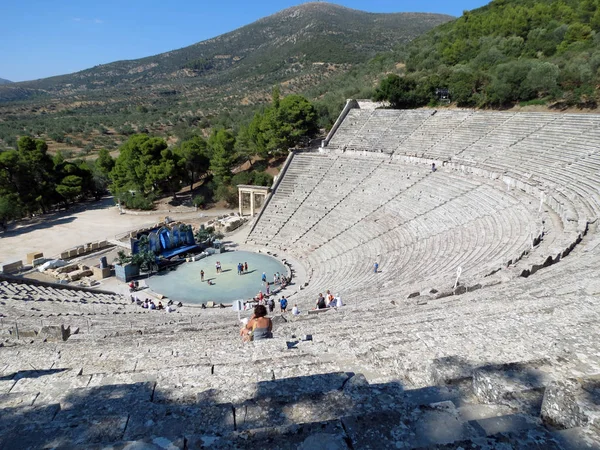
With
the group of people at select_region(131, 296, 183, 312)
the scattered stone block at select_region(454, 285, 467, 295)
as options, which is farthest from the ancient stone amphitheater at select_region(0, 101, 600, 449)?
the group of people at select_region(131, 296, 183, 312)

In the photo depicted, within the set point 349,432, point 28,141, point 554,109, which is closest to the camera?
point 349,432

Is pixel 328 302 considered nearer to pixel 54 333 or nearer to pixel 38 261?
pixel 54 333

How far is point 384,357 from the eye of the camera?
4043 millimetres

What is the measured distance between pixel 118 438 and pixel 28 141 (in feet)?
121

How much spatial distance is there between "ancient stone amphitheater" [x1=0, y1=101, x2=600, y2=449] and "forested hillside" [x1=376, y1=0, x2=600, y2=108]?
473 inches

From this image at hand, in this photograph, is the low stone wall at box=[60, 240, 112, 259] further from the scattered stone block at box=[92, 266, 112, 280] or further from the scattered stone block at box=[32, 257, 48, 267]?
the scattered stone block at box=[92, 266, 112, 280]

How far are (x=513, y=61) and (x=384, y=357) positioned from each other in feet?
118

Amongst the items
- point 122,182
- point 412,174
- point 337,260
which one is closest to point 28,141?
point 122,182

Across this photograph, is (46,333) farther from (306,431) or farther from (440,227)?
(440,227)

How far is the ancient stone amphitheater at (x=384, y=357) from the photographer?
2045 mm

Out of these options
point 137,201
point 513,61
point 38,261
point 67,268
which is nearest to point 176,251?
point 67,268

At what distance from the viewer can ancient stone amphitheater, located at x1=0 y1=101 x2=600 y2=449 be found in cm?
204

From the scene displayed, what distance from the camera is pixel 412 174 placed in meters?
23.1

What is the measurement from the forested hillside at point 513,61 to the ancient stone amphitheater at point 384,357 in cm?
1202
